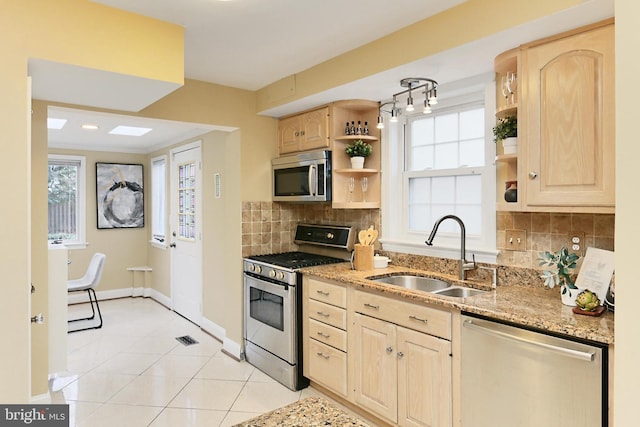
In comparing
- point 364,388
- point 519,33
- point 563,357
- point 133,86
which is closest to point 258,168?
point 133,86

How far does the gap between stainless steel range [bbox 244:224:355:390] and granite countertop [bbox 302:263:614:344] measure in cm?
50

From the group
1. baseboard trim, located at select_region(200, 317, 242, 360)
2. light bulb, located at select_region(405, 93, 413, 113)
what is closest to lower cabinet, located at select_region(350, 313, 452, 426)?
light bulb, located at select_region(405, 93, 413, 113)

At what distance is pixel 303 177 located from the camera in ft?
11.4

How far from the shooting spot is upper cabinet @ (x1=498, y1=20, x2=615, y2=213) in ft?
5.98

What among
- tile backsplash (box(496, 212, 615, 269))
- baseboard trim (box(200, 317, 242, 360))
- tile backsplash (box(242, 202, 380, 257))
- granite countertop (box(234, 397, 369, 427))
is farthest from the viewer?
baseboard trim (box(200, 317, 242, 360))

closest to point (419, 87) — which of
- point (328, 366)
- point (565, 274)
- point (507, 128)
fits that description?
point (507, 128)

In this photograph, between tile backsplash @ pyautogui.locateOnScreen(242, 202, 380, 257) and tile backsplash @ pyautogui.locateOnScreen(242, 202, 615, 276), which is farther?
tile backsplash @ pyautogui.locateOnScreen(242, 202, 380, 257)

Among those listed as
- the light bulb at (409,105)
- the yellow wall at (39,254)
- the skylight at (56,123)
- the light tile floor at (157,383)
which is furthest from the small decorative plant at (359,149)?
the skylight at (56,123)

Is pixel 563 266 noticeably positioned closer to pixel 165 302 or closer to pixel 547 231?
pixel 547 231

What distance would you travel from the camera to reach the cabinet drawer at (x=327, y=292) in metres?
2.83

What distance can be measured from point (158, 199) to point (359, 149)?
12.5 ft

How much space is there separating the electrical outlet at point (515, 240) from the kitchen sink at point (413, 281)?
54cm

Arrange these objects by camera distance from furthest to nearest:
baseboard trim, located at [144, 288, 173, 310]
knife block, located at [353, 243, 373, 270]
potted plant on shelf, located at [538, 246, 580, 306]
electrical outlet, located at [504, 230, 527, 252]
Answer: baseboard trim, located at [144, 288, 173, 310] → knife block, located at [353, 243, 373, 270] → electrical outlet, located at [504, 230, 527, 252] → potted plant on shelf, located at [538, 246, 580, 306]

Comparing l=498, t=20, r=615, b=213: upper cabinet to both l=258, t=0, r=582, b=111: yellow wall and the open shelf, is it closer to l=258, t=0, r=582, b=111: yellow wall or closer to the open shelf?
l=258, t=0, r=582, b=111: yellow wall
